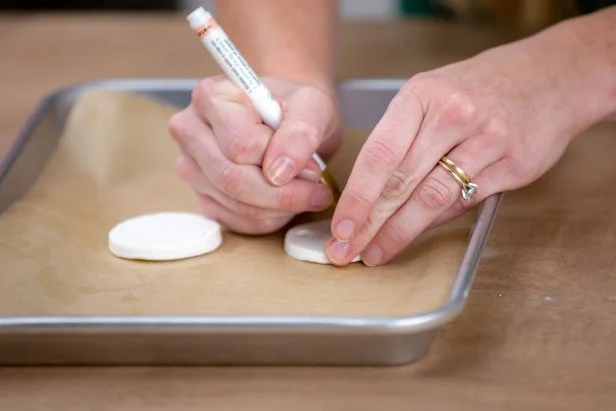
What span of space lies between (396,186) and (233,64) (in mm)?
167

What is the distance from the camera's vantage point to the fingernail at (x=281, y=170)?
818 millimetres

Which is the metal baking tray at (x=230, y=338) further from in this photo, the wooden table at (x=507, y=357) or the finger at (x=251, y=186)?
the finger at (x=251, y=186)

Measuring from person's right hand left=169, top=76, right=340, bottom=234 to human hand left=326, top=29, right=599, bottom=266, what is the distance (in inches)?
2.1

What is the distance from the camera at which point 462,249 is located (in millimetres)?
828

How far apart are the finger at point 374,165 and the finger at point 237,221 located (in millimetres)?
91

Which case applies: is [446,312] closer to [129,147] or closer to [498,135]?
[498,135]

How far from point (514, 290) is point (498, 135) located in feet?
0.42

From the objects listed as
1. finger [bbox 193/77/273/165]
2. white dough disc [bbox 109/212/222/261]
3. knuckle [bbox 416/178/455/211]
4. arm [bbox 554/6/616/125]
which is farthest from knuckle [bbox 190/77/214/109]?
arm [bbox 554/6/616/125]

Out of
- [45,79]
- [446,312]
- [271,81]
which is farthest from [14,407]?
[45,79]

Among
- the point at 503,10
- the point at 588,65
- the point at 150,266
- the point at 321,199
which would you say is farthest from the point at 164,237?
the point at 503,10

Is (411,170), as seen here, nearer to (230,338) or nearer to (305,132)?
(305,132)

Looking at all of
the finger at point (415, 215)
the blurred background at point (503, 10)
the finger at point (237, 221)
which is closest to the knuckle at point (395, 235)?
the finger at point (415, 215)

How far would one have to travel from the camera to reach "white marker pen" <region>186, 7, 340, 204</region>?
32.7 inches

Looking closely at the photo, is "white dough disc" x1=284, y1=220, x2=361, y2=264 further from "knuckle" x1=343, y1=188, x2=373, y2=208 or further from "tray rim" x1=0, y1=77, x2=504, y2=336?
"tray rim" x1=0, y1=77, x2=504, y2=336
